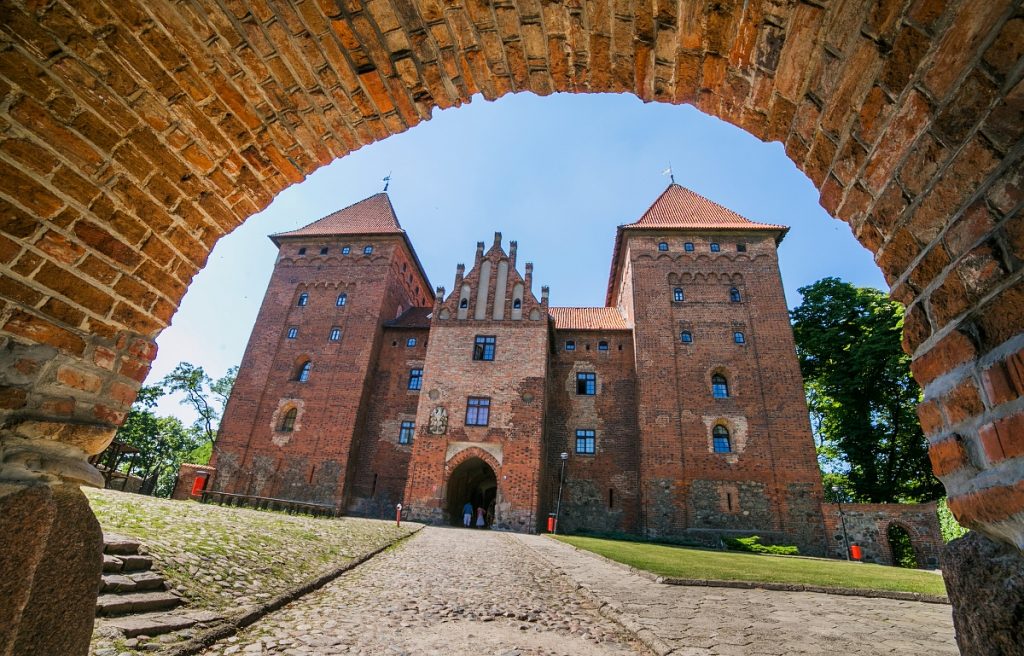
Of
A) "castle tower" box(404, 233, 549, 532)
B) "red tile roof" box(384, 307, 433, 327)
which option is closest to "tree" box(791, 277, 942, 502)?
"castle tower" box(404, 233, 549, 532)

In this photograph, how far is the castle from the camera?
723 inches

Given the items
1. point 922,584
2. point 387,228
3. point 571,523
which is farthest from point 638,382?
point 387,228

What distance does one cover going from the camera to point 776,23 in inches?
65.5

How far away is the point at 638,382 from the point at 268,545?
17.3 metres

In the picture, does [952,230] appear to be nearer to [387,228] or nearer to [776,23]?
[776,23]

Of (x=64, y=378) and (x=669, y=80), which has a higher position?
(x=669, y=80)

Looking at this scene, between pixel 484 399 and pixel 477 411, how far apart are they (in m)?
0.59

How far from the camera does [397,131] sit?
7.97 ft

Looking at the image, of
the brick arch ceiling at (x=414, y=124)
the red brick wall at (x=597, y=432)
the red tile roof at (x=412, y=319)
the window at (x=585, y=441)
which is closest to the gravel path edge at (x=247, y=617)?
the brick arch ceiling at (x=414, y=124)

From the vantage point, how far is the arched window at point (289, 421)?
2185 centimetres

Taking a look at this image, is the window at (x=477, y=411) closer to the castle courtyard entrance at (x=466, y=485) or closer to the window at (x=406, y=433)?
the castle courtyard entrance at (x=466, y=485)

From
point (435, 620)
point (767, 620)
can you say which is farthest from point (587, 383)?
point (435, 620)

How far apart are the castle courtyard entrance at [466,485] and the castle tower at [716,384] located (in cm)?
740

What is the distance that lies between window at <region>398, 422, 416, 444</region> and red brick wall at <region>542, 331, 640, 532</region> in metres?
6.59
